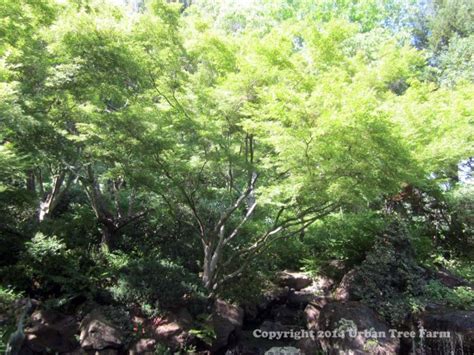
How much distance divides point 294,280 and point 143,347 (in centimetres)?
500

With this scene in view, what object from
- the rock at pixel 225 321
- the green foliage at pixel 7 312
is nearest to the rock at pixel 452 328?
the rock at pixel 225 321

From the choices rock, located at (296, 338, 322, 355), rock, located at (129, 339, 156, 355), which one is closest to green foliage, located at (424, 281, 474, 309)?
rock, located at (296, 338, 322, 355)

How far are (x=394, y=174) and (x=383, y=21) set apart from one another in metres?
19.1

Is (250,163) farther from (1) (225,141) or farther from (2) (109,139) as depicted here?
(2) (109,139)

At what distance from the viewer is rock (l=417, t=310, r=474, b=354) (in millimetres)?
5391

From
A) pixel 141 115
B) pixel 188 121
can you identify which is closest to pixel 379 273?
pixel 188 121

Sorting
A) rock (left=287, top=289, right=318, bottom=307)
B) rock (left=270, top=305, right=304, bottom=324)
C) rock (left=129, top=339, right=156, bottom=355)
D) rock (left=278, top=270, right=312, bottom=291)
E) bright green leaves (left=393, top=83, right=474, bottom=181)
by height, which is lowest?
rock (left=129, top=339, right=156, bottom=355)

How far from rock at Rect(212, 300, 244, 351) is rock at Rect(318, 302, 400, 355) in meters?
1.77

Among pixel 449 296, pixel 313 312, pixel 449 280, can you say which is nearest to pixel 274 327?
pixel 313 312

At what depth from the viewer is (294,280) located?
9742mm

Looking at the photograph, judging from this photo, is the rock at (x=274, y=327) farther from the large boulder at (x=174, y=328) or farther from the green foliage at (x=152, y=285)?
the large boulder at (x=174, y=328)

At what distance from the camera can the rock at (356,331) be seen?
564 cm

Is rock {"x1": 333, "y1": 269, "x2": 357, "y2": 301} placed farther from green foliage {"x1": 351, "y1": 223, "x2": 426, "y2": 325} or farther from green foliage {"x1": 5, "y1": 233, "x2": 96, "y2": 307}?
green foliage {"x1": 5, "y1": 233, "x2": 96, "y2": 307}

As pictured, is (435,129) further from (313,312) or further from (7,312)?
(7,312)
